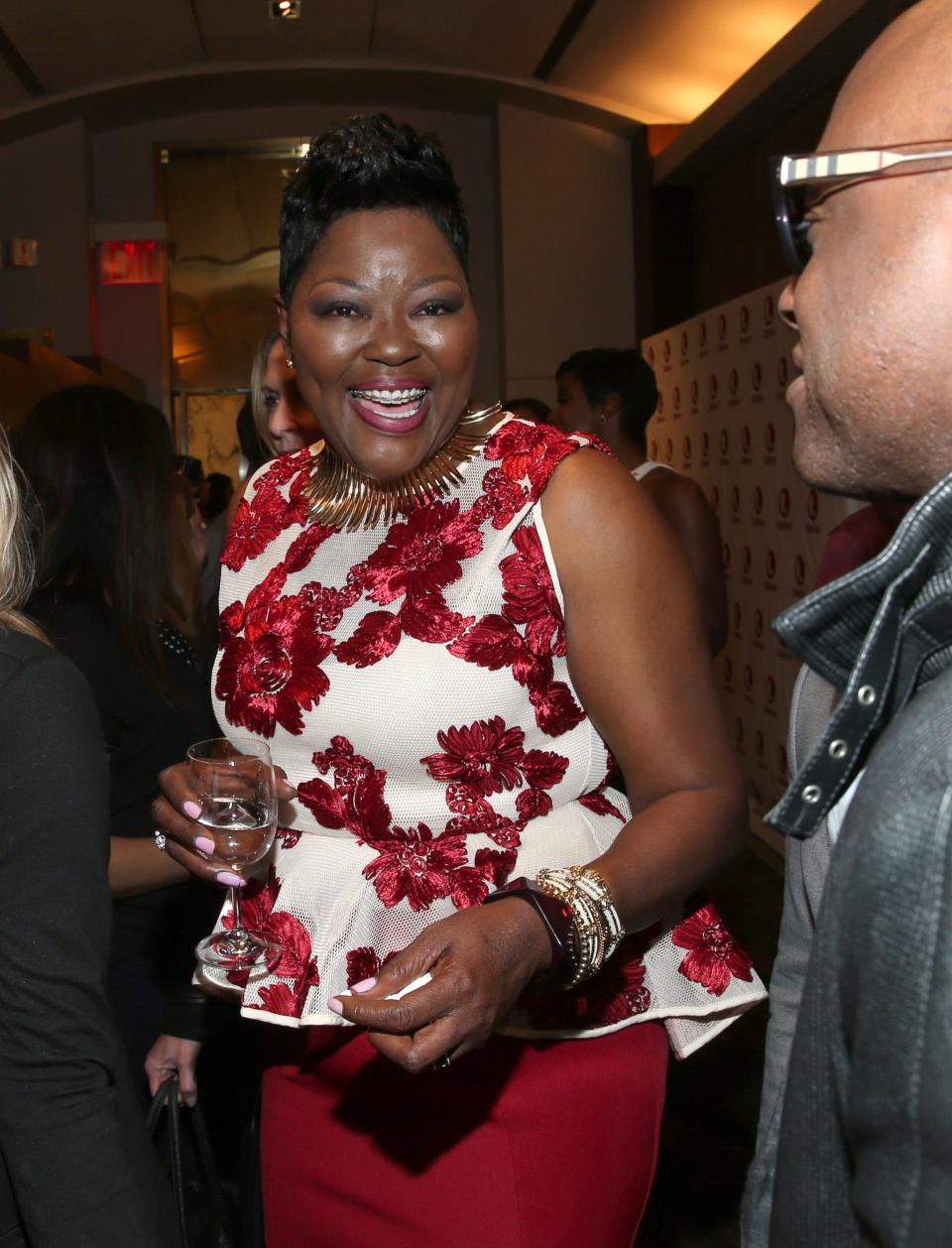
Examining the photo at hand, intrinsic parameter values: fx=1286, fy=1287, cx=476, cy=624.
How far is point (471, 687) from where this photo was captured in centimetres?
153

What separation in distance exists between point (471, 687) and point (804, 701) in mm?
395

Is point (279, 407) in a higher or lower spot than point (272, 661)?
higher

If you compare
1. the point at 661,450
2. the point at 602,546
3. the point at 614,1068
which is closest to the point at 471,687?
the point at 602,546

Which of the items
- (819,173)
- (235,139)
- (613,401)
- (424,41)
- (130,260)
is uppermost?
(424,41)

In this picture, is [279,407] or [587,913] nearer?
[587,913]

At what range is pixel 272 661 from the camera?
1.68m

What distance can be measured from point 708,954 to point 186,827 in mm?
657

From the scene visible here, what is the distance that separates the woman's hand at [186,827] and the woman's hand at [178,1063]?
58cm

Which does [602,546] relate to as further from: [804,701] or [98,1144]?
[98,1144]

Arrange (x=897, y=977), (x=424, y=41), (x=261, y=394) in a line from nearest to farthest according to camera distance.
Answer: (x=897, y=977) → (x=261, y=394) → (x=424, y=41)

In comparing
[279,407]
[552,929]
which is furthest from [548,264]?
[552,929]

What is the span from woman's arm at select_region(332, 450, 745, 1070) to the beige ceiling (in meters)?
7.65

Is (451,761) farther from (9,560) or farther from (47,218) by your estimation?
(47,218)

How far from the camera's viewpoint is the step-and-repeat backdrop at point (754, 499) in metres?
5.56
